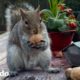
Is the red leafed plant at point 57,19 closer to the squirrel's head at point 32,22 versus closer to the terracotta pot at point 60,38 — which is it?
the terracotta pot at point 60,38

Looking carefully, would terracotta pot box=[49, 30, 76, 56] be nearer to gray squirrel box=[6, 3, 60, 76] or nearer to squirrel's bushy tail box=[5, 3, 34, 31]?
gray squirrel box=[6, 3, 60, 76]

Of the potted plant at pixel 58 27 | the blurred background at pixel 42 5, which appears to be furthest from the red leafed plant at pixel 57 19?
the blurred background at pixel 42 5

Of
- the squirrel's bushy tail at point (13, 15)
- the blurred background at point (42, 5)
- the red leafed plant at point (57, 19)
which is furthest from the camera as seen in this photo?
the blurred background at point (42, 5)

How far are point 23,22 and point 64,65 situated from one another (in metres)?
0.26

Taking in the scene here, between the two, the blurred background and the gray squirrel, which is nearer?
the gray squirrel

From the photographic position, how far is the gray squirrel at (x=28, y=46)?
1461 mm

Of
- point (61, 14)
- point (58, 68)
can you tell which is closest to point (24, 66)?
point (58, 68)

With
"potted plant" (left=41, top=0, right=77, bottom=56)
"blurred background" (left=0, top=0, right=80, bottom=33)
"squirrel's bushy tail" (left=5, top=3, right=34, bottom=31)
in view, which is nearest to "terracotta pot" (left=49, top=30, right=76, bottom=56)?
"potted plant" (left=41, top=0, right=77, bottom=56)

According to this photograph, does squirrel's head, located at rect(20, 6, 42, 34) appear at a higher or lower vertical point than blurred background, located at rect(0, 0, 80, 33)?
higher

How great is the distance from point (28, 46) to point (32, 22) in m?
0.11

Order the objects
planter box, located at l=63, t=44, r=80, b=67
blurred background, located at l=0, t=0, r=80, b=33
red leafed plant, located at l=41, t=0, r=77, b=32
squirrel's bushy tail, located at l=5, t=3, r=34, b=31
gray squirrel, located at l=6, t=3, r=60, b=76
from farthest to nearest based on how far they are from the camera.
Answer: blurred background, located at l=0, t=0, r=80, b=33 → squirrel's bushy tail, located at l=5, t=3, r=34, b=31 → red leafed plant, located at l=41, t=0, r=77, b=32 → gray squirrel, located at l=6, t=3, r=60, b=76 → planter box, located at l=63, t=44, r=80, b=67

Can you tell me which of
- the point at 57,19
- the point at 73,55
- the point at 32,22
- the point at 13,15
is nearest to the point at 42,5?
the point at 13,15

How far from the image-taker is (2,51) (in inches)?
88.8

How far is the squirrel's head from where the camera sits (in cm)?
146
